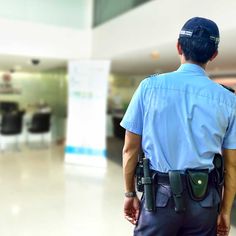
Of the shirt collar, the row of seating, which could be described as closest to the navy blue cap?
the shirt collar

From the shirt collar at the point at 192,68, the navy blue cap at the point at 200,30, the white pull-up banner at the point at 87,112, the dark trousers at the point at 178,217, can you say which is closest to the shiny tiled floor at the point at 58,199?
the white pull-up banner at the point at 87,112

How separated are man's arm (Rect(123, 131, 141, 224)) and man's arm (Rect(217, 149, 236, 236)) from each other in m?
0.39

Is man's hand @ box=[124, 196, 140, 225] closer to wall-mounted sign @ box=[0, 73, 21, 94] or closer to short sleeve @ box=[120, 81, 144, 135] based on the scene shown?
short sleeve @ box=[120, 81, 144, 135]

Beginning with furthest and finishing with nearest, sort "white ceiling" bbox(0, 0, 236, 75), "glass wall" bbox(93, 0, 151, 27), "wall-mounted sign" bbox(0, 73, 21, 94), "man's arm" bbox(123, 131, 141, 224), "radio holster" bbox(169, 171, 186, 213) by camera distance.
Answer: "wall-mounted sign" bbox(0, 73, 21, 94) < "glass wall" bbox(93, 0, 151, 27) < "white ceiling" bbox(0, 0, 236, 75) < "man's arm" bbox(123, 131, 141, 224) < "radio holster" bbox(169, 171, 186, 213)

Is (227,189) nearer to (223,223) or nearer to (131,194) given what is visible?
(223,223)

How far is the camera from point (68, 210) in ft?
11.8

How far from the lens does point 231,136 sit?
128 cm

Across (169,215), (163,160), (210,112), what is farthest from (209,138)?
(169,215)

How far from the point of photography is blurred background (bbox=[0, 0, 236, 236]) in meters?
3.25

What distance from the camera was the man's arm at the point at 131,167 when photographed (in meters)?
1.30

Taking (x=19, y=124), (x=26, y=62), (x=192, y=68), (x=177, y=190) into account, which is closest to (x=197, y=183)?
(x=177, y=190)

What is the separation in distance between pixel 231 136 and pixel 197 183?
0.26 meters

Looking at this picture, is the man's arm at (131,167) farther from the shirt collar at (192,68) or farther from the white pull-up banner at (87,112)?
the white pull-up banner at (87,112)

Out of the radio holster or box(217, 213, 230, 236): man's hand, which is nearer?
the radio holster
